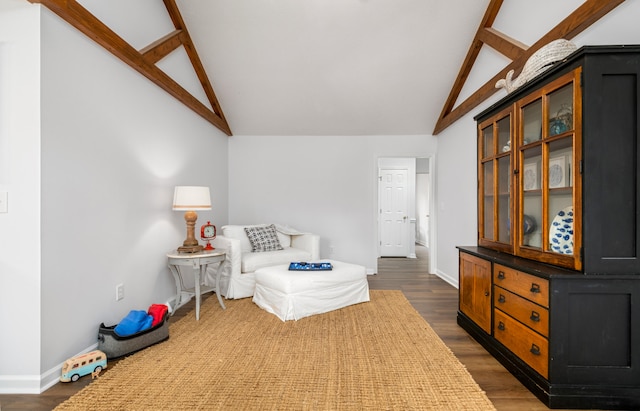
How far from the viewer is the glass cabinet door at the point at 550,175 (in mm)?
1630

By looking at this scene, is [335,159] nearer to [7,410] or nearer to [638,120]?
[638,120]

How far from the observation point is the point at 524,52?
2.59 metres

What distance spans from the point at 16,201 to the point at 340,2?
3174 millimetres

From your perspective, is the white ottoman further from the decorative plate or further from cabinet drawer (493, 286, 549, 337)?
the decorative plate

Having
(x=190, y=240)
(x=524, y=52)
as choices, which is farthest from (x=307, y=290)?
(x=524, y=52)

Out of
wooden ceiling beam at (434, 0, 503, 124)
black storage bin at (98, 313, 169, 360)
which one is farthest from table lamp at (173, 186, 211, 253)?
wooden ceiling beam at (434, 0, 503, 124)

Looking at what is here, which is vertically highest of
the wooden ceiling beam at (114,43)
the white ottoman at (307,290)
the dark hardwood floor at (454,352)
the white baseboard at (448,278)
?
the wooden ceiling beam at (114,43)

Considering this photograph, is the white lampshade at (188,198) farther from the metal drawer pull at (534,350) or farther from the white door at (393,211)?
the white door at (393,211)

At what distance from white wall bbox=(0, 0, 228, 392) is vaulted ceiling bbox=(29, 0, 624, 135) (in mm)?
306

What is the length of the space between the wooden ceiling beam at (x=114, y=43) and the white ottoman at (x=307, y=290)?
84.9 inches

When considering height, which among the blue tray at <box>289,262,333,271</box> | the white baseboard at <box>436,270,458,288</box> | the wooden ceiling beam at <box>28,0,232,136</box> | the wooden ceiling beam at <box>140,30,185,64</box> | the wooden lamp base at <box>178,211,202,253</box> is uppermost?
the wooden ceiling beam at <box>140,30,185,64</box>

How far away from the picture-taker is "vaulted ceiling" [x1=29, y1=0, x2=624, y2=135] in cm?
255

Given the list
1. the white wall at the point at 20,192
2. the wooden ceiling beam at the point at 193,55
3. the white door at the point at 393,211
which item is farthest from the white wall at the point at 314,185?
the white wall at the point at 20,192

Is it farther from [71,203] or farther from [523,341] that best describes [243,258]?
[523,341]
